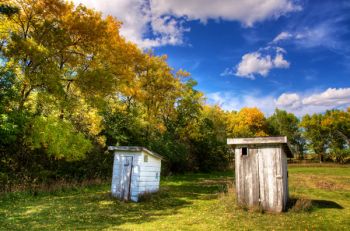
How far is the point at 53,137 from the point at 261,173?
37.2 ft

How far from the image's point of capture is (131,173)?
1398 cm

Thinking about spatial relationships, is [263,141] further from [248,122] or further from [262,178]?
[248,122]

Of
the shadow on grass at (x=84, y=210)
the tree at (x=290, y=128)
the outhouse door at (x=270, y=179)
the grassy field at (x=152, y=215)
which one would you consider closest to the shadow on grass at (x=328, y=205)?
the grassy field at (x=152, y=215)

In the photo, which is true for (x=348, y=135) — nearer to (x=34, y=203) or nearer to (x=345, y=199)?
(x=345, y=199)

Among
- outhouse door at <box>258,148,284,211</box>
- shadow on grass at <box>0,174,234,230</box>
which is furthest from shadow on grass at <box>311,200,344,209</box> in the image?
shadow on grass at <box>0,174,234,230</box>

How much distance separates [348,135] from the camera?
63062mm

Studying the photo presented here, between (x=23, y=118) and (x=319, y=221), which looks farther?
(x=23, y=118)

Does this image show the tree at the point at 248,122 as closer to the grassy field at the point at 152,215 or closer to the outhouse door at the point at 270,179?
the grassy field at the point at 152,215

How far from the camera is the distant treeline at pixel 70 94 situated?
50.5 feet

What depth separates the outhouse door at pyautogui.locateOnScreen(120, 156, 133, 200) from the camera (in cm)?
1365

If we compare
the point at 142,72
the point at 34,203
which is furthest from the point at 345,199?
the point at 142,72

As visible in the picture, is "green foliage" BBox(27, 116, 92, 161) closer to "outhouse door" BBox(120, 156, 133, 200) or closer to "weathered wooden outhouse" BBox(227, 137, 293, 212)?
"outhouse door" BBox(120, 156, 133, 200)

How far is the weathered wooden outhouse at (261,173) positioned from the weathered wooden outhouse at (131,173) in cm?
485

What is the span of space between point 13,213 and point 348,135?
70.1m
